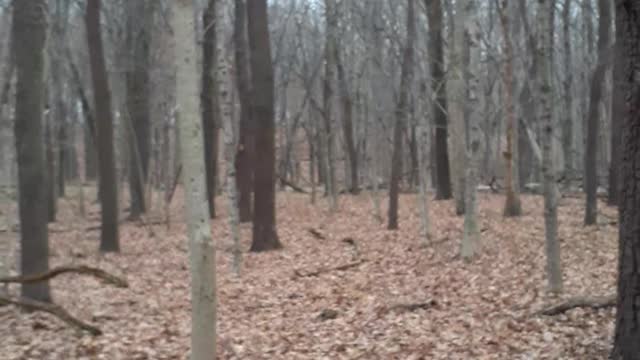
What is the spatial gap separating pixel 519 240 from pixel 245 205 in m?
8.64

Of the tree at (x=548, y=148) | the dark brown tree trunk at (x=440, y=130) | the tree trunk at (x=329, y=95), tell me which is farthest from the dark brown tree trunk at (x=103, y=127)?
the dark brown tree trunk at (x=440, y=130)

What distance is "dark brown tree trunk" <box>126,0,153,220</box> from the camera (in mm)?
22656

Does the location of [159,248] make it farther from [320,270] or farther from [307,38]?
[307,38]

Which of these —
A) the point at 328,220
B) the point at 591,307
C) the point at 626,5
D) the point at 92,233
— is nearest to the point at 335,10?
the point at 328,220

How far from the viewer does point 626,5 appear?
480 cm

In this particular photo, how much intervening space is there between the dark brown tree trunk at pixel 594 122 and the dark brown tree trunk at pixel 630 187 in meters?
10.5

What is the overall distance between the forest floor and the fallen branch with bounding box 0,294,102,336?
0.12 meters

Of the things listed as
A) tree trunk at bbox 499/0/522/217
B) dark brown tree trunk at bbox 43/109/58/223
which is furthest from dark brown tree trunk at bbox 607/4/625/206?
dark brown tree trunk at bbox 43/109/58/223

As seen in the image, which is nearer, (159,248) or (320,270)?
(320,270)

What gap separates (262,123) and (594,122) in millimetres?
7020

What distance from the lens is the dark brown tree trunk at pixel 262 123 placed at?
49.4 feet

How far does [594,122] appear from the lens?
51.5ft

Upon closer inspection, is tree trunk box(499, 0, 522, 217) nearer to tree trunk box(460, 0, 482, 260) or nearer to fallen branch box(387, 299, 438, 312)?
tree trunk box(460, 0, 482, 260)

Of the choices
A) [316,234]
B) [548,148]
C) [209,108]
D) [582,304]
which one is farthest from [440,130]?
[582,304]
